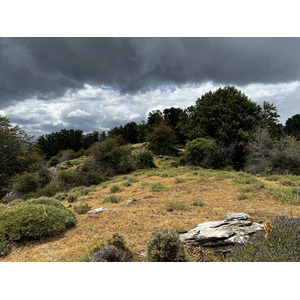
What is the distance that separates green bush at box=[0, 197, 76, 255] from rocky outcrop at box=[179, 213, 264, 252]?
111 inches

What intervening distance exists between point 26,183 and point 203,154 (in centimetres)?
1527

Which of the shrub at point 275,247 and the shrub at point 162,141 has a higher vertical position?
the shrub at point 162,141

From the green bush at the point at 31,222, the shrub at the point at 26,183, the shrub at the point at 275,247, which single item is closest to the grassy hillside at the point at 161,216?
the green bush at the point at 31,222

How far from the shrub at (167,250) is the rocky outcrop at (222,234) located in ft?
2.12

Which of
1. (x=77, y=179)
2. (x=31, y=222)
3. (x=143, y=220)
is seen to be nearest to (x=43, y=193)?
(x=77, y=179)

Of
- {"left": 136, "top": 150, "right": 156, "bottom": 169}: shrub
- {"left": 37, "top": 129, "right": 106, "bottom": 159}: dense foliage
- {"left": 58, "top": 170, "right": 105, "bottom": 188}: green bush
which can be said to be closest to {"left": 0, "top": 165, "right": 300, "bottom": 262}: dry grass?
{"left": 58, "top": 170, "right": 105, "bottom": 188}: green bush

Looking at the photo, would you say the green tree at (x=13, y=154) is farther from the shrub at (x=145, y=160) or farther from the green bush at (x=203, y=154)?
the green bush at (x=203, y=154)

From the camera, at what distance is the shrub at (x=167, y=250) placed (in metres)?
2.76

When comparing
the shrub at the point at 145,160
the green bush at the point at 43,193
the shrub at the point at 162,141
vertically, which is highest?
Result: the shrub at the point at 162,141

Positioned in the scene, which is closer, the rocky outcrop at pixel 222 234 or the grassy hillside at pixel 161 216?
the rocky outcrop at pixel 222 234

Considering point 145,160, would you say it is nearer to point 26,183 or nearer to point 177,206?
point 26,183

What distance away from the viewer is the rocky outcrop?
3115 millimetres

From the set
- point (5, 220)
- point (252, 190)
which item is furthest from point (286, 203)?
point (5, 220)

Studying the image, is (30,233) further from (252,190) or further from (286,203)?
(252,190)
